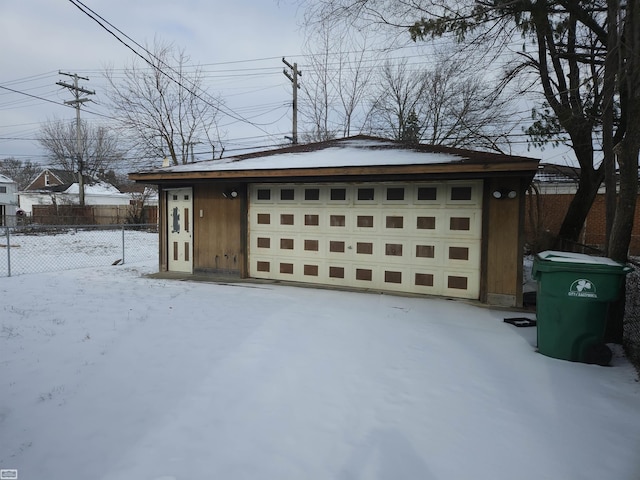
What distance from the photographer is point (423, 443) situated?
2.66 m

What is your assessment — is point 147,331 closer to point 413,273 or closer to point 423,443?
point 423,443

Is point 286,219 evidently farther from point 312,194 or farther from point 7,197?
point 7,197

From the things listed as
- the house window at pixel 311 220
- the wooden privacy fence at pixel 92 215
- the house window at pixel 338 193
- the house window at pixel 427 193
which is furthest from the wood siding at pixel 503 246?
the wooden privacy fence at pixel 92 215

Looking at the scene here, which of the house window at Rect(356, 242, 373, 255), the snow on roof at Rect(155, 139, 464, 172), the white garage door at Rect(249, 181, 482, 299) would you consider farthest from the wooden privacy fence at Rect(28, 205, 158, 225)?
the house window at Rect(356, 242, 373, 255)

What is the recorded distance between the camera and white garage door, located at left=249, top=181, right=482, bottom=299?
7.17 metres

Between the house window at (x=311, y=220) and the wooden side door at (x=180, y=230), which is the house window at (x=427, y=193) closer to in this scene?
the house window at (x=311, y=220)

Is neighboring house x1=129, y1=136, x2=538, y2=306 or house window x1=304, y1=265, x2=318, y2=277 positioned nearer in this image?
neighboring house x1=129, y1=136, x2=538, y2=306

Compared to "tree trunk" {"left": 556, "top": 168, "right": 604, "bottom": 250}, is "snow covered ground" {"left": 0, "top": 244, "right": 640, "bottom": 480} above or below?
below

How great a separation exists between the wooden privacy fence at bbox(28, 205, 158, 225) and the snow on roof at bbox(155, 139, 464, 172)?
64.9ft

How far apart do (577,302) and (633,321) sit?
1309mm

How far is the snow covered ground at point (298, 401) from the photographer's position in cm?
245

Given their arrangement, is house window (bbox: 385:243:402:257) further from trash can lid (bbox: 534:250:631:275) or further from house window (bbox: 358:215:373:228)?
trash can lid (bbox: 534:250:631:275)

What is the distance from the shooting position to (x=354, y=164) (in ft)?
24.3

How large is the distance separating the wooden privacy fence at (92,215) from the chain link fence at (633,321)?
27.2 m
